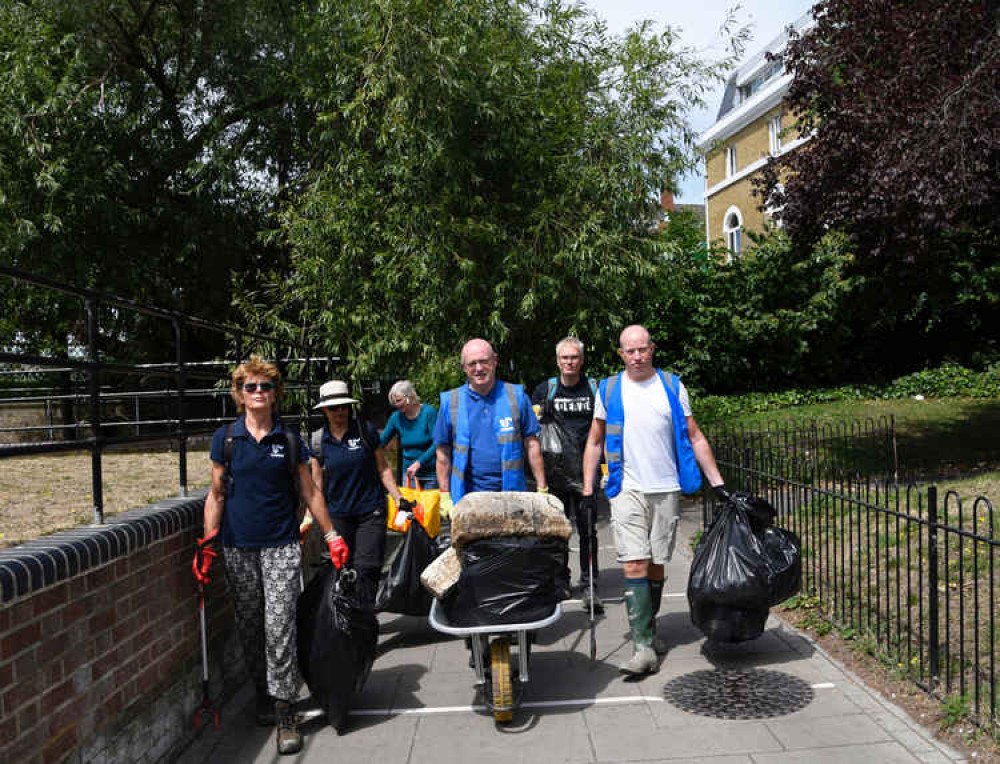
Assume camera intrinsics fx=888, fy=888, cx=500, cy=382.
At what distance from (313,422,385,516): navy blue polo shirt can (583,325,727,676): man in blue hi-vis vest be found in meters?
1.60

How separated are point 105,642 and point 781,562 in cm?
344

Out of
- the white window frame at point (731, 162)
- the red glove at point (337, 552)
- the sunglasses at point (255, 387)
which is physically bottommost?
the red glove at point (337, 552)

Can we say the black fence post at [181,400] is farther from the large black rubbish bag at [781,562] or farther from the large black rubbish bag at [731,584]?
the large black rubbish bag at [781,562]

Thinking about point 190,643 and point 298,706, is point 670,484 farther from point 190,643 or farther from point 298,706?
point 190,643

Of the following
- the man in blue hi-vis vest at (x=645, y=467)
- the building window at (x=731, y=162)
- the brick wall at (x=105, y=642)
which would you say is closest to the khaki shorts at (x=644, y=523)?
the man in blue hi-vis vest at (x=645, y=467)

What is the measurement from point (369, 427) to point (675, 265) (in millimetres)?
6584

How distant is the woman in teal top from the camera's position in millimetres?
7250

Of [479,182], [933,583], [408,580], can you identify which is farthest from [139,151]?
[933,583]

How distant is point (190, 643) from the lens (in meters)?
4.62

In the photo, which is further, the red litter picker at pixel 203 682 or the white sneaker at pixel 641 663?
the white sneaker at pixel 641 663

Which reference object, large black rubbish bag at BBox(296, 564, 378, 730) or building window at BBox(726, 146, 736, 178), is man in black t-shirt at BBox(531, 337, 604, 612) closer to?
large black rubbish bag at BBox(296, 564, 378, 730)

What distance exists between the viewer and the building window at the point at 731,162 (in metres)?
35.6

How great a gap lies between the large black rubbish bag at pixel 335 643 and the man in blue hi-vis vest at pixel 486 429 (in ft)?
3.44

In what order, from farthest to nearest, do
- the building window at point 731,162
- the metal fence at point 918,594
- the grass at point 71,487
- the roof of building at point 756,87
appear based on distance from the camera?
the building window at point 731,162, the roof of building at point 756,87, the grass at point 71,487, the metal fence at point 918,594
